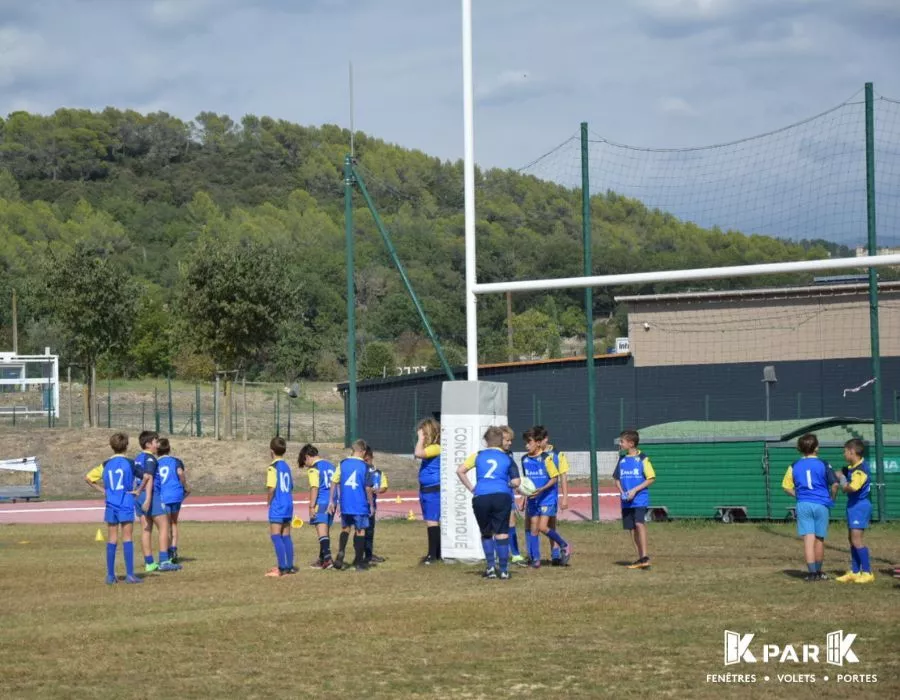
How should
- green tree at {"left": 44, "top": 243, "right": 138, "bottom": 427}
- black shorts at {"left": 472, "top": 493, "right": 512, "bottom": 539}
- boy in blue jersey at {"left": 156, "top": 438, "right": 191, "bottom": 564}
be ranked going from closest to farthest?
1. black shorts at {"left": 472, "top": 493, "right": 512, "bottom": 539}
2. boy in blue jersey at {"left": 156, "top": 438, "right": 191, "bottom": 564}
3. green tree at {"left": 44, "top": 243, "right": 138, "bottom": 427}

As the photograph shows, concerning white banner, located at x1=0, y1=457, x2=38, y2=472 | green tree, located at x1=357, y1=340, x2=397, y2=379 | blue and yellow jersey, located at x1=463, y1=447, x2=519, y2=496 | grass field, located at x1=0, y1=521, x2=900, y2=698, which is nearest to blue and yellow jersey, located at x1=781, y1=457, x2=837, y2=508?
grass field, located at x1=0, y1=521, x2=900, y2=698

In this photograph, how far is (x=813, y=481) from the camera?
1344 centimetres

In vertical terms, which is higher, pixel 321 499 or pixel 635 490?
pixel 635 490

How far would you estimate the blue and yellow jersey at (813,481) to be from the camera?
44.0 ft

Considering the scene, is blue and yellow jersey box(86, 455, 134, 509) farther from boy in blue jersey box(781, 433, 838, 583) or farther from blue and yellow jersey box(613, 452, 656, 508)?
→ boy in blue jersey box(781, 433, 838, 583)

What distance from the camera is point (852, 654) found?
29.3ft

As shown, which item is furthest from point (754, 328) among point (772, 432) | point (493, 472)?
point (493, 472)

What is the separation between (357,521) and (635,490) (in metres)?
3.41

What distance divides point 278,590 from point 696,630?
511cm

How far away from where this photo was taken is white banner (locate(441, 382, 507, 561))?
618 inches

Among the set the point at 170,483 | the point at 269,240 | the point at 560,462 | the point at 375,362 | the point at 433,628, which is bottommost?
the point at 433,628

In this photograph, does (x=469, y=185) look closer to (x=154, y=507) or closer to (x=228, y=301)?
(x=154, y=507)

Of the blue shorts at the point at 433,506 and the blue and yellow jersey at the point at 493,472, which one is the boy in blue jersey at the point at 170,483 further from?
the blue and yellow jersey at the point at 493,472

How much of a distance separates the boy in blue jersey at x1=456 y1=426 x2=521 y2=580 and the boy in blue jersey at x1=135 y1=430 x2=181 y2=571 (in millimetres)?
4022
